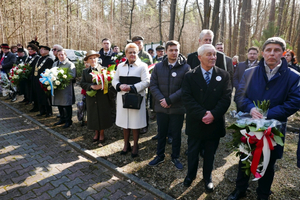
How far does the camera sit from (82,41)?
95.1 feet

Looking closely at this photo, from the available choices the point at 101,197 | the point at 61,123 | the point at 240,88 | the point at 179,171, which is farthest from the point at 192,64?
the point at 61,123

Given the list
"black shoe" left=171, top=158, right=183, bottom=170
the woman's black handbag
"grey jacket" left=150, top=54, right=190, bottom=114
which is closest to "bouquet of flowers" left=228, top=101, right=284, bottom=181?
"grey jacket" left=150, top=54, right=190, bottom=114

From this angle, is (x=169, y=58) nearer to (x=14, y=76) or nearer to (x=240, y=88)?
(x=240, y=88)

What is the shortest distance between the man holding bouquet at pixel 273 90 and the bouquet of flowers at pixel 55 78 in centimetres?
460

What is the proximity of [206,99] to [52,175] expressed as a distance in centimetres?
303

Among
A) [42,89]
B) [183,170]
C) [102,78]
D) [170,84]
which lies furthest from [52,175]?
[42,89]

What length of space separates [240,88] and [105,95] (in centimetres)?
302

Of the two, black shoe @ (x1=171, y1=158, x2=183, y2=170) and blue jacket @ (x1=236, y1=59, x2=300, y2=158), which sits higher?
blue jacket @ (x1=236, y1=59, x2=300, y2=158)

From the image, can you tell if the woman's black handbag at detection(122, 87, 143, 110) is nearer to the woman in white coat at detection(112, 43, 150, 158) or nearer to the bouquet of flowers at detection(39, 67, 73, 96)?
the woman in white coat at detection(112, 43, 150, 158)

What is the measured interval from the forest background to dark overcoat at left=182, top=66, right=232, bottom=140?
6.66 meters

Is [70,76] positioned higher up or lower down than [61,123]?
higher up

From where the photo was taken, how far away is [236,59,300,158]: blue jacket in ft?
8.40

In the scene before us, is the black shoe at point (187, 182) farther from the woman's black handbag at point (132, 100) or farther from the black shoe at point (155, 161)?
the woman's black handbag at point (132, 100)

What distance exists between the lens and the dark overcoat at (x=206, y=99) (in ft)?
9.80
